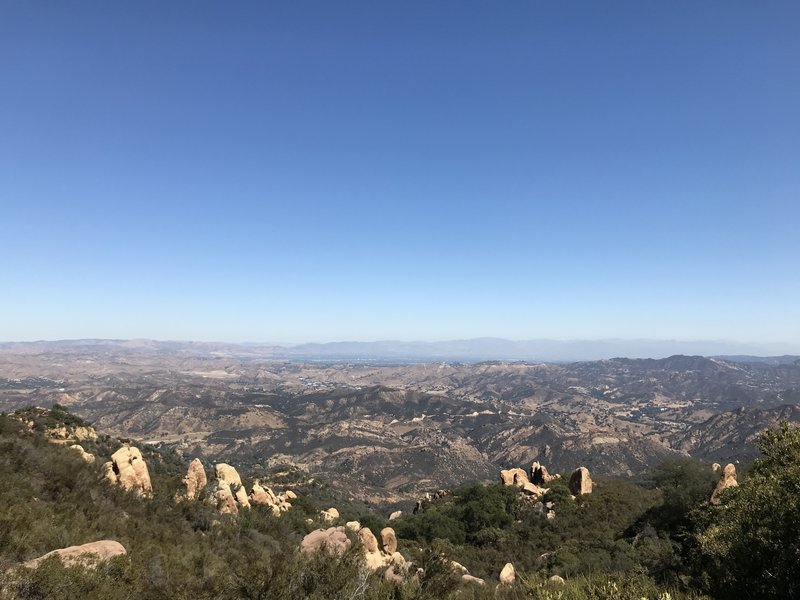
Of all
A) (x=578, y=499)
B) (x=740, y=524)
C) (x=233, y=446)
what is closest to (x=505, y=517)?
(x=578, y=499)

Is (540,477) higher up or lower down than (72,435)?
lower down

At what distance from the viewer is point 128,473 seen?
28.6m

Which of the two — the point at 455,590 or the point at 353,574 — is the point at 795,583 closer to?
the point at 455,590

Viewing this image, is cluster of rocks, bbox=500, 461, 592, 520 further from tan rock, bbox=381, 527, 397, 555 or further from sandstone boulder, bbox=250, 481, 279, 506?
sandstone boulder, bbox=250, 481, 279, 506

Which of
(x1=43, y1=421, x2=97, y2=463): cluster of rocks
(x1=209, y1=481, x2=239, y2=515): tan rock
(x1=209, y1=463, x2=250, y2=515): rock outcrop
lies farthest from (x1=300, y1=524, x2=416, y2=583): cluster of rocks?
(x1=43, y1=421, x2=97, y2=463): cluster of rocks

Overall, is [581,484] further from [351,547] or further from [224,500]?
[351,547]

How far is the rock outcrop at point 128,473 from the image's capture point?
2794 cm

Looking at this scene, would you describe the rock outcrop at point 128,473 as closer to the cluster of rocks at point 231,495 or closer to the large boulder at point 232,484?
the cluster of rocks at point 231,495

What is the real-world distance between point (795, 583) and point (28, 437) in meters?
41.9

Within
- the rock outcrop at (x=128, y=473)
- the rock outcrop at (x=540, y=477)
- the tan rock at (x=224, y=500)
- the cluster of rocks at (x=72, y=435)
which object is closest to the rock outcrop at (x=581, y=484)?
the rock outcrop at (x=540, y=477)

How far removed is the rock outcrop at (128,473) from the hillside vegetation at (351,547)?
2.82 feet

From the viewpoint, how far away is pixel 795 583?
40.4 feet

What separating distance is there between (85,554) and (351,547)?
8.56 meters

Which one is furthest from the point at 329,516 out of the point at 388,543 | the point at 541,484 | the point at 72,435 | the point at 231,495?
the point at 541,484
